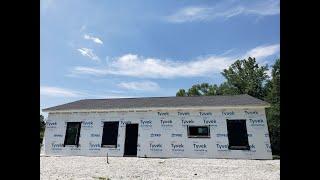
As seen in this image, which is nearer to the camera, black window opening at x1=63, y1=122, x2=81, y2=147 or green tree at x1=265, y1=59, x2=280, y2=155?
black window opening at x1=63, y1=122, x2=81, y2=147

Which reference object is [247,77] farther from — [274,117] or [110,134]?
[110,134]

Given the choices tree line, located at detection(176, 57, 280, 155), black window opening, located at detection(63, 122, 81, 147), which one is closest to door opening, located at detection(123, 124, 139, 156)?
black window opening, located at detection(63, 122, 81, 147)

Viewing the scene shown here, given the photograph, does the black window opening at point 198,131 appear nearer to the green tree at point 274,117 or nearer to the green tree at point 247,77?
the green tree at point 274,117

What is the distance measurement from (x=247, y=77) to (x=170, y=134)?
34.1m

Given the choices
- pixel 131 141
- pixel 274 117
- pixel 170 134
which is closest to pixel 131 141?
pixel 131 141

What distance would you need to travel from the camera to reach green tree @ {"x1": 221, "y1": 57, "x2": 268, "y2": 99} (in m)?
50.6

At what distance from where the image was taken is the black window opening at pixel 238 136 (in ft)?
68.4

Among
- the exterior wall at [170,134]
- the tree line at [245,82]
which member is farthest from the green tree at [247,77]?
the exterior wall at [170,134]

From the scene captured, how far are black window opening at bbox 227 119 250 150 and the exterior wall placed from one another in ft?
0.80

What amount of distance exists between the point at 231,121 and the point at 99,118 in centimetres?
915

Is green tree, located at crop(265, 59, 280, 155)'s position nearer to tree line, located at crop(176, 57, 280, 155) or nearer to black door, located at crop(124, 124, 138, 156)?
tree line, located at crop(176, 57, 280, 155)

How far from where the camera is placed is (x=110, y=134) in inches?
930

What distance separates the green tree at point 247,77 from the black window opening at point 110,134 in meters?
31.0
